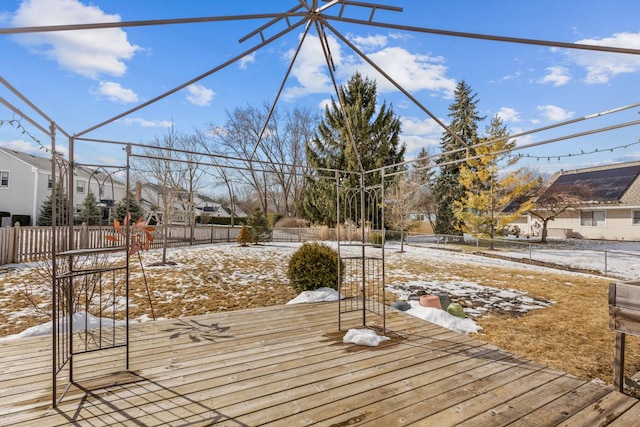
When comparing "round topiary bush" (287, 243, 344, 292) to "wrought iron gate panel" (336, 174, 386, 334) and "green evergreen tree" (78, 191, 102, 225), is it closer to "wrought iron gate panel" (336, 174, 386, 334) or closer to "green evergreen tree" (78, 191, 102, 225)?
"wrought iron gate panel" (336, 174, 386, 334)

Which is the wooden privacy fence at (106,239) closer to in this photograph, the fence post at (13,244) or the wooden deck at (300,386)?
the fence post at (13,244)

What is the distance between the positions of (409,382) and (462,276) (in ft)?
23.3

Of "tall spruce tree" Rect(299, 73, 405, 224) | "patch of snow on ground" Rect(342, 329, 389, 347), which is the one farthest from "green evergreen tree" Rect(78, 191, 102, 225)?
"tall spruce tree" Rect(299, 73, 405, 224)

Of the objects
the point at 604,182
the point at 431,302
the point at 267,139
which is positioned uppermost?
the point at 267,139

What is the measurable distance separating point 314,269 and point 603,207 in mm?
21810

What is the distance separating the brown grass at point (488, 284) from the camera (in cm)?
379

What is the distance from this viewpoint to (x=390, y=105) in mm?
17953

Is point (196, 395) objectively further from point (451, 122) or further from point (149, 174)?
point (451, 122)

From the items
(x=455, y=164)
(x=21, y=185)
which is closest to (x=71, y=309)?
(x=455, y=164)

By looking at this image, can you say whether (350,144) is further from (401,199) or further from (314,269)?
(314,269)

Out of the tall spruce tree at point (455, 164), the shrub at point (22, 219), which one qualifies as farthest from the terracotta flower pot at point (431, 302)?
the shrub at point (22, 219)

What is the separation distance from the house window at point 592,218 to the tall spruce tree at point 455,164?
816 centimetres

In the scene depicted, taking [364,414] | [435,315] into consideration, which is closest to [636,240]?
[435,315]

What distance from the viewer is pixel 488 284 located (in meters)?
7.70
